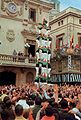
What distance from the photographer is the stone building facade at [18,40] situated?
25.8 m

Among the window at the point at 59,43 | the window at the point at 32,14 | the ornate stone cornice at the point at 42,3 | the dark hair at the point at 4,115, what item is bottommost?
the dark hair at the point at 4,115

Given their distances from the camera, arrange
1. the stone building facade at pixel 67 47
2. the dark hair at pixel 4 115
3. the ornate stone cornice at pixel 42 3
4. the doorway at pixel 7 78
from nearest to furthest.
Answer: the dark hair at pixel 4 115, the doorway at pixel 7 78, the ornate stone cornice at pixel 42 3, the stone building facade at pixel 67 47

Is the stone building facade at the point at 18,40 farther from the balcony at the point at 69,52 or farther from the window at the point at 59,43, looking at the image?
the window at the point at 59,43

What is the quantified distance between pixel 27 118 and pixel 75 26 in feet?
92.2

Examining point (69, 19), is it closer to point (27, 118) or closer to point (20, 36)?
point (20, 36)

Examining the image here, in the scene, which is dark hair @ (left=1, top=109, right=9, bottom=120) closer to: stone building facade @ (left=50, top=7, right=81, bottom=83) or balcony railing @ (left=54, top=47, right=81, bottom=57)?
stone building facade @ (left=50, top=7, right=81, bottom=83)

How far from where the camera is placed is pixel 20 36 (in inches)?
1084

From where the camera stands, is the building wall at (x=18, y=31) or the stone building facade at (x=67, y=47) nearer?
the building wall at (x=18, y=31)

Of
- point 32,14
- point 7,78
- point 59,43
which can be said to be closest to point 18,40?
point 32,14

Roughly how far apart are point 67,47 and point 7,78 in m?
9.34

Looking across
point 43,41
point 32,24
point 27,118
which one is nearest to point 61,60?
point 32,24

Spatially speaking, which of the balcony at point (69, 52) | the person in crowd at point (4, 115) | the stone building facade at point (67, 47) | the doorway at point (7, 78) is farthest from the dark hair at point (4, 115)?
the balcony at point (69, 52)

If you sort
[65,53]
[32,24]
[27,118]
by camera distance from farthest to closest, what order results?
[65,53] → [32,24] → [27,118]

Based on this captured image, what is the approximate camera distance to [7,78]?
86.6ft
